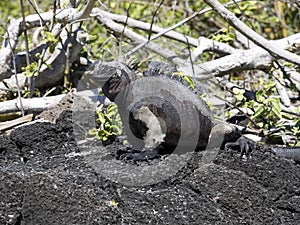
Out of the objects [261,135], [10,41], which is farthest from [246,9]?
[10,41]

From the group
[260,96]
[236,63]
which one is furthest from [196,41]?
[260,96]

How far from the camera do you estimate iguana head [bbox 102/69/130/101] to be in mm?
3410

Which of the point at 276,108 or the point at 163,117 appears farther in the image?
the point at 276,108

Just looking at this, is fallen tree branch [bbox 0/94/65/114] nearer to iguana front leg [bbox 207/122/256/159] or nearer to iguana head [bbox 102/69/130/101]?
iguana head [bbox 102/69/130/101]

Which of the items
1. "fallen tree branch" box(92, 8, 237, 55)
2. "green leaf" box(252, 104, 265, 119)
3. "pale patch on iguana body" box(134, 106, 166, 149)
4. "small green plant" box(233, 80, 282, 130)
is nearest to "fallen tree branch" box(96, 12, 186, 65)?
"fallen tree branch" box(92, 8, 237, 55)

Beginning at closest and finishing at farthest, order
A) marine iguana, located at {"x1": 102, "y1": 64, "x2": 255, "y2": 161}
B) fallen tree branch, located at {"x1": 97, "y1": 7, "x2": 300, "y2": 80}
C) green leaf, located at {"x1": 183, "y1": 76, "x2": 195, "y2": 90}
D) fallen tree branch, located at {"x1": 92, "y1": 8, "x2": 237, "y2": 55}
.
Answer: marine iguana, located at {"x1": 102, "y1": 64, "x2": 255, "y2": 161}
green leaf, located at {"x1": 183, "y1": 76, "x2": 195, "y2": 90}
fallen tree branch, located at {"x1": 97, "y1": 7, "x2": 300, "y2": 80}
fallen tree branch, located at {"x1": 92, "y1": 8, "x2": 237, "y2": 55}

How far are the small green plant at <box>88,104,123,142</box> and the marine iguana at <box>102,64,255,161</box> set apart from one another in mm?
196

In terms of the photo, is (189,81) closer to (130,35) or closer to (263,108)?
(263,108)

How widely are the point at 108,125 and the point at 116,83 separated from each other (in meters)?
0.37

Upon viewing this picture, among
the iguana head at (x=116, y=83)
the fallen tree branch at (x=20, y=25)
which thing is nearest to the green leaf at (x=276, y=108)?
the iguana head at (x=116, y=83)

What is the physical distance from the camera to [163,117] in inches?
134

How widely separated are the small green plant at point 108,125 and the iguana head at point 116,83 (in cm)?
27

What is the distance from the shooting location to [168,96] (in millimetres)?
3414

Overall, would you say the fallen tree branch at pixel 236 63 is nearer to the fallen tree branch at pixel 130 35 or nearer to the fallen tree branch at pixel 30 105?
the fallen tree branch at pixel 130 35
